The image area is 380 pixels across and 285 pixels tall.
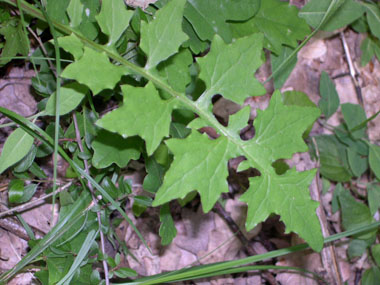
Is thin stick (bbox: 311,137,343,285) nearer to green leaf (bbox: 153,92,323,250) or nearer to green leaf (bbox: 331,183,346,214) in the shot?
green leaf (bbox: 331,183,346,214)

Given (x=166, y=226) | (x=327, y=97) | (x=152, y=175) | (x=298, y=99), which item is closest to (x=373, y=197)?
(x=327, y=97)

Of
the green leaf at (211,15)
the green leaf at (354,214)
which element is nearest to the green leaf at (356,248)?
the green leaf at (354,214)

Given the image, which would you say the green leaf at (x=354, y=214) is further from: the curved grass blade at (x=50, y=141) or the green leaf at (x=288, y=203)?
the curved grass blade at (x=50, y=141)

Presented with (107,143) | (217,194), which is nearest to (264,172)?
(217,194)

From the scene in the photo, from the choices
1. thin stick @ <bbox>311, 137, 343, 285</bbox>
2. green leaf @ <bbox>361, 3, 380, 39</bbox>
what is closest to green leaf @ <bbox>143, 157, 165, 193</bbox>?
thin stick @ <bbox>311, 137, 343, 285</bbox>

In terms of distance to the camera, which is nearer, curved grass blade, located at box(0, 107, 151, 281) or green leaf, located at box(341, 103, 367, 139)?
curved grass blade, located at box(0, 107, 151, 281)

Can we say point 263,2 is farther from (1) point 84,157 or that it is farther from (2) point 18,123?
(2) point 18,123
